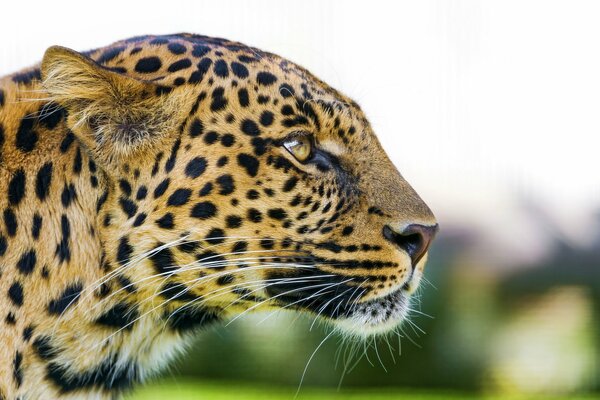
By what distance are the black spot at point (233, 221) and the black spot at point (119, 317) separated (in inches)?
19.7

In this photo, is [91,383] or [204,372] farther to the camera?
[204,372]

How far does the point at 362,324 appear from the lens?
344cm

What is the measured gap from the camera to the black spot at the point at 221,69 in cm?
336

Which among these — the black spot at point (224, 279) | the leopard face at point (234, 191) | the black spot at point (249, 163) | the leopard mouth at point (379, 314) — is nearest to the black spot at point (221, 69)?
the leopard face at point (234, 191)

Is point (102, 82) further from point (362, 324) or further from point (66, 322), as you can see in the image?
point (362, 324)

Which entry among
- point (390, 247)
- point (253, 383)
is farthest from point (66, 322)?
point (253, 383)

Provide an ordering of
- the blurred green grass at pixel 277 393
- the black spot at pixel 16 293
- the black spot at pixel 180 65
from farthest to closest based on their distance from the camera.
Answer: the blurred green grass at pixel 277 393, the black spot at pixel 180 65, the black spot at pixel 16 293

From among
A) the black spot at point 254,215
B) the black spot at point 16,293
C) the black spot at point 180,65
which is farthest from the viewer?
the black spot at point 180,65

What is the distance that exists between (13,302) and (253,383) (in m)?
5.44

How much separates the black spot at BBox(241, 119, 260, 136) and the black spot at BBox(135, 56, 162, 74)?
0.42 meters

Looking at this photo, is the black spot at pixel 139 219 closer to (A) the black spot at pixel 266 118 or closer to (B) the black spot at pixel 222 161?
(B) the black spot at pixel 222 161

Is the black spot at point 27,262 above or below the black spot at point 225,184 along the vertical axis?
below

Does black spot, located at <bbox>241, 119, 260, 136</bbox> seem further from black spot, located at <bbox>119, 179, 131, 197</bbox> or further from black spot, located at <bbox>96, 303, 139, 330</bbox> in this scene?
black spot, located at <bbox>96, 303, 139, 330</bbox>

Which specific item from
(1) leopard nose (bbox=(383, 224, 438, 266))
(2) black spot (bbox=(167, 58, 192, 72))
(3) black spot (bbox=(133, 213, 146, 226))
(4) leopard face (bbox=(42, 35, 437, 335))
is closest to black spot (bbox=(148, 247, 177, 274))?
(4) leopard face (bbox=(42, 35, 437, 335))
